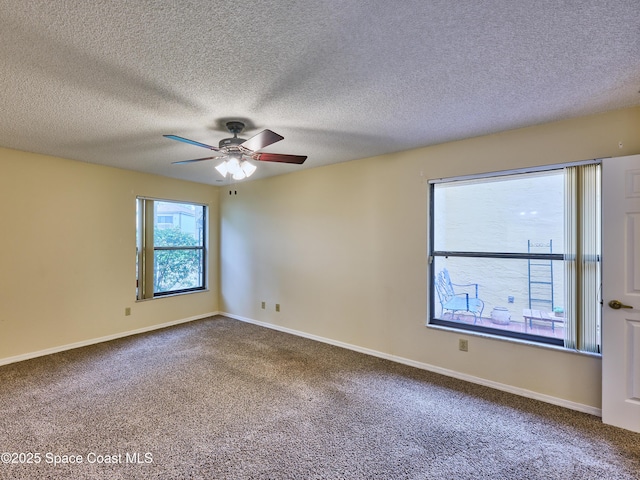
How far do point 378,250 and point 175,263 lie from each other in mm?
3509

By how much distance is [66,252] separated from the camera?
389cm

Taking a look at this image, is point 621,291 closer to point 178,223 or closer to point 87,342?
point 178,223

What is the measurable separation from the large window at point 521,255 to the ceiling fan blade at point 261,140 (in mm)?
1970

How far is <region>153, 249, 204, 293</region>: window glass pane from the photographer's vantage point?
16.2 feet

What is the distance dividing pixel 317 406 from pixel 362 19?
2.73 metres

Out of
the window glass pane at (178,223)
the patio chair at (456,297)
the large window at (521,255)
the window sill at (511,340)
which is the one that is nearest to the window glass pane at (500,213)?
the large window at (521,255)

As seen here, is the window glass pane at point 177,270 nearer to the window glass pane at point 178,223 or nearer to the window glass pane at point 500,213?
the window glass pane at point 178,223

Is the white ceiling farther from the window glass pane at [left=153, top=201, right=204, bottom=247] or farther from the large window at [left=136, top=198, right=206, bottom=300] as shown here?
the window glass pane at [left=153, top=201, right=204, bottom=247]

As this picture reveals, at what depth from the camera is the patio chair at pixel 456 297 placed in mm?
3263

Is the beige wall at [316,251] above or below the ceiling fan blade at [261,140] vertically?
below

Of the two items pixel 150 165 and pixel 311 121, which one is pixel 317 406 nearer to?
pixel 311 121

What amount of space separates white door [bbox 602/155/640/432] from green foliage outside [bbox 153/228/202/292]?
5454 millimetres

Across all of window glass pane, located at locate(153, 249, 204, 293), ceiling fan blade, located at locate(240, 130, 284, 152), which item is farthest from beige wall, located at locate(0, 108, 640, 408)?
ceiling fan blade, located at locate(240, 130, 284, 152)

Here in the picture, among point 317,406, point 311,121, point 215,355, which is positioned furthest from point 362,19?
point 215,355
